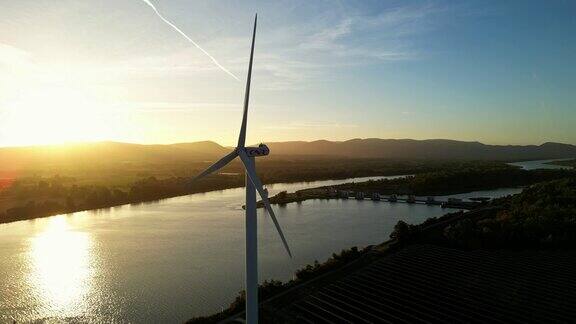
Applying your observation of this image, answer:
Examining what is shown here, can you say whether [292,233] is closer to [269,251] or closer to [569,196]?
[269,251]

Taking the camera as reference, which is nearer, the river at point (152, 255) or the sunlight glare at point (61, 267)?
the river at point (152, 255)

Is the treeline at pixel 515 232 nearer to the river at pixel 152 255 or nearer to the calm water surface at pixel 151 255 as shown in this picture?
the river at pixel 152 255

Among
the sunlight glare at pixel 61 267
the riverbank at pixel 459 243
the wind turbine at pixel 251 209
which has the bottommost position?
the sunlight glare at pixel 61 267

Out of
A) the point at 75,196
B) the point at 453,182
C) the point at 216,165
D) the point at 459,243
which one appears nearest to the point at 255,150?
the point at 216,165

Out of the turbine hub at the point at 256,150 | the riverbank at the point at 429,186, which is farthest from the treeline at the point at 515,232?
the turbine hub at the point at 256,150

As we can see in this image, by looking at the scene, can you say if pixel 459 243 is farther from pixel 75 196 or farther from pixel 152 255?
pixel 75 196

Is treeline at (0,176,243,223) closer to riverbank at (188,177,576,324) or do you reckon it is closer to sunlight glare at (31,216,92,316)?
sunlight glare at (31,216,92,316)

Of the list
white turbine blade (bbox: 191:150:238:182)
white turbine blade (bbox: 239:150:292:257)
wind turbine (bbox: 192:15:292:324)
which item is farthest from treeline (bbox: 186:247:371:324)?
white turbine blade (bbox: 191:150:238:182)
